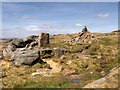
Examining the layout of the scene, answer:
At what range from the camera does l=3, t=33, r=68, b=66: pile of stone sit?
4391 cm

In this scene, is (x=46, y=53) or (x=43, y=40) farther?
(x=43, y=40)

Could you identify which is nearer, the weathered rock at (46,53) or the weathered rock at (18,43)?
the weathered rock at (46,53)

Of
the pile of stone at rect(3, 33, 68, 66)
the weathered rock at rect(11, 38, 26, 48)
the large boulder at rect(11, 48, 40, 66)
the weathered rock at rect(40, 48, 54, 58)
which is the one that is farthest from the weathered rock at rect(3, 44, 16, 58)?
the large boulder at rect(11, 48, 40, 66)

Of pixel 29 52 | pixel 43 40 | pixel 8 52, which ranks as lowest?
pixel 8 52

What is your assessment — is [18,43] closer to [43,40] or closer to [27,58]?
[43,40]

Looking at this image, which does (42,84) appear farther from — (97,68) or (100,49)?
(100,49)

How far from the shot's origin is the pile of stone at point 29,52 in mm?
43906

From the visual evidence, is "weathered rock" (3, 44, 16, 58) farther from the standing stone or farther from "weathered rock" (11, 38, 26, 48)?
the standing stone

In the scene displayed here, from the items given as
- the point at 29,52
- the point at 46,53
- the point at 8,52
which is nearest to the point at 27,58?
the point at 29,52

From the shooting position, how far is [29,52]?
146 feet

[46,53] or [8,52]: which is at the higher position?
[8,52]

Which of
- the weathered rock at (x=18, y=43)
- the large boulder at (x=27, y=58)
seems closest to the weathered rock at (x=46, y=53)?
the large boulder at (x=27, y=58)

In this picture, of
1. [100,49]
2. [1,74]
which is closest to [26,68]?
[1,74]

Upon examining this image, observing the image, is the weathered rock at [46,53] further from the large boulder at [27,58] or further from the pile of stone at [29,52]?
the large boulder at [27,58]
